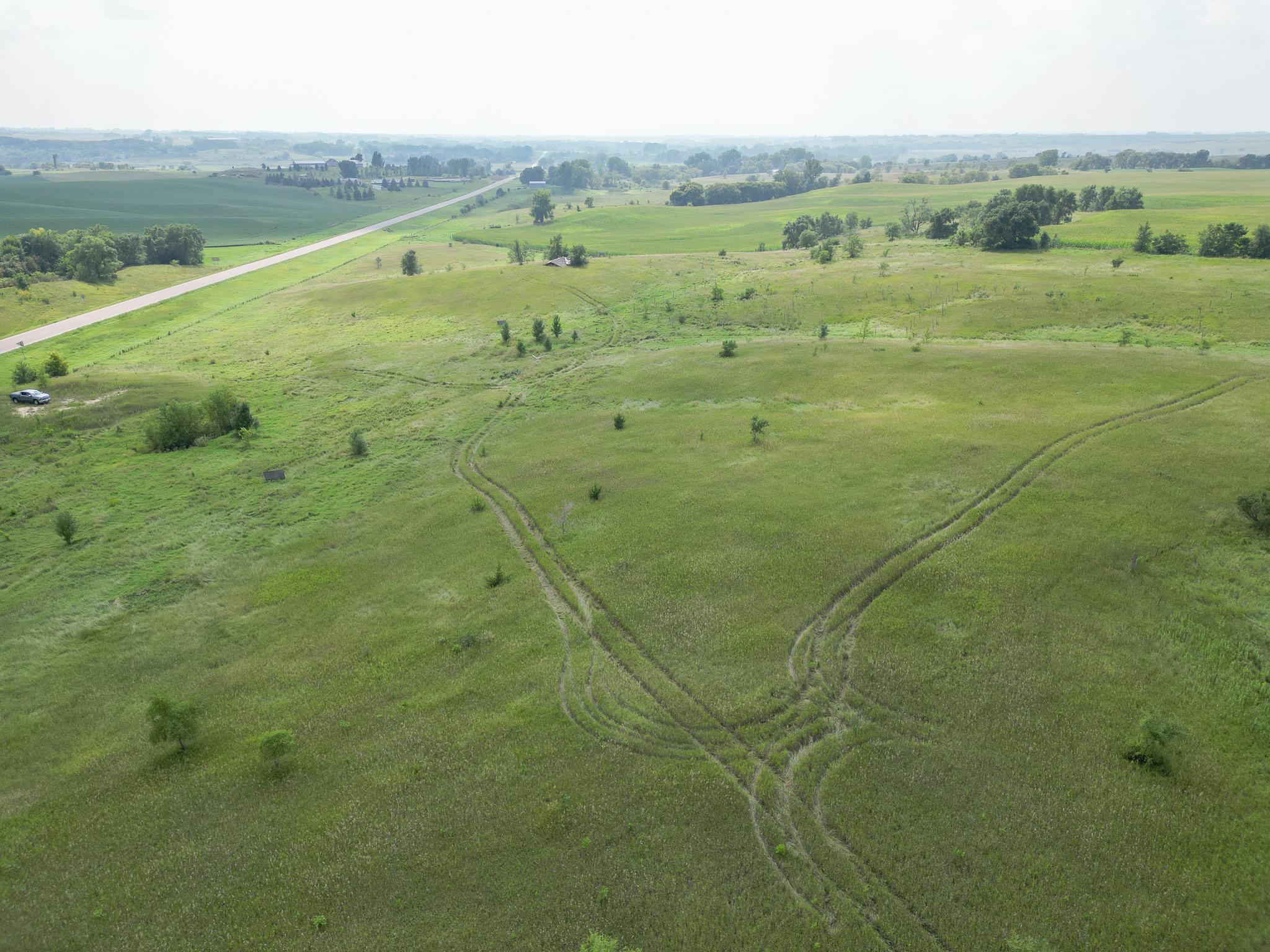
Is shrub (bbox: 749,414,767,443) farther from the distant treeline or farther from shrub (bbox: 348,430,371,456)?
the distant treeline

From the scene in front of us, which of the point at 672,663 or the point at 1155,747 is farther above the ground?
the point at 1155,747

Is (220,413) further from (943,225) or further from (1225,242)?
(1225,242)

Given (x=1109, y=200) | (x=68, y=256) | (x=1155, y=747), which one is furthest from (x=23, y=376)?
(x=1109, y=200)

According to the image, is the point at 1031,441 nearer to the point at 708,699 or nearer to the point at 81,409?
the point at 708,699

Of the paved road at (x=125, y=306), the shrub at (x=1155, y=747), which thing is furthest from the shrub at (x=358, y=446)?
the paved road at (x=125, y=306)

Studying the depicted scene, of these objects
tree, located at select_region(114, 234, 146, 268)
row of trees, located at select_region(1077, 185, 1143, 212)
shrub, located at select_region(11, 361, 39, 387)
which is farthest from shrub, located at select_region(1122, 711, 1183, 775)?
tree, located at select_region(114, 234, 146, 268)
